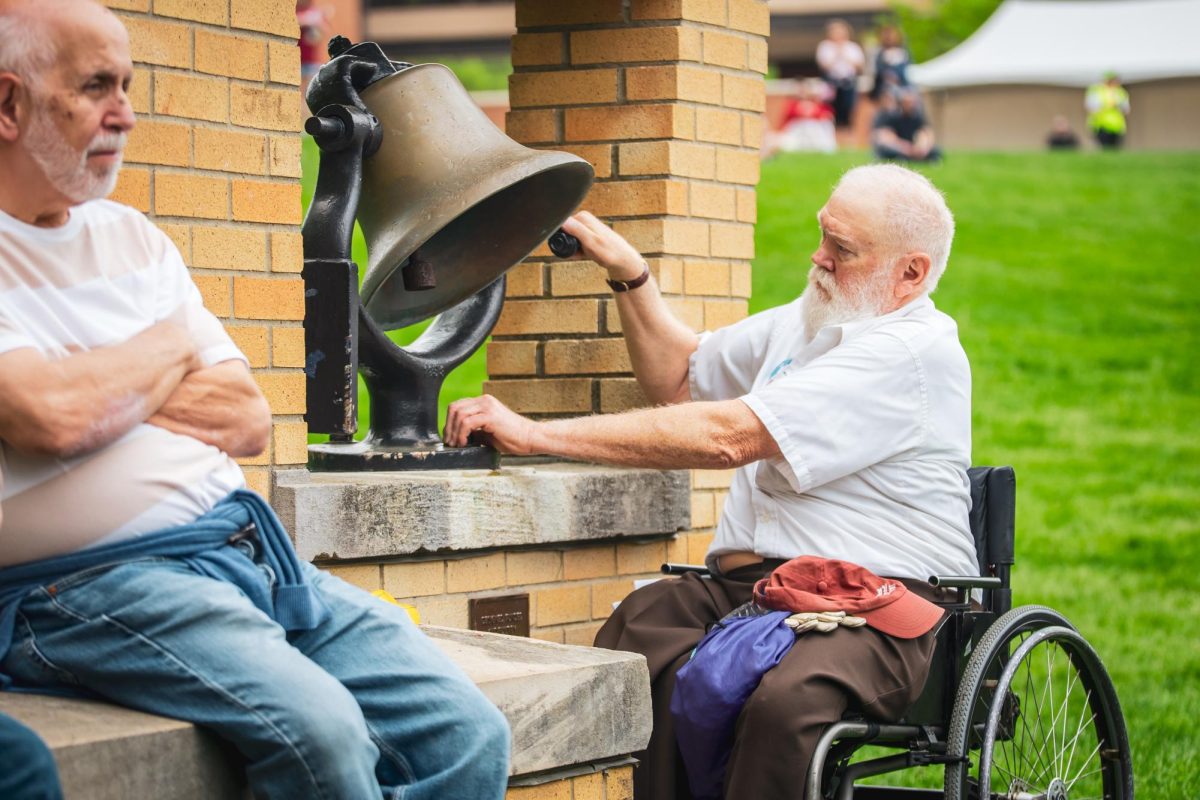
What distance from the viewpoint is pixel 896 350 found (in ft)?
Result: 12.6

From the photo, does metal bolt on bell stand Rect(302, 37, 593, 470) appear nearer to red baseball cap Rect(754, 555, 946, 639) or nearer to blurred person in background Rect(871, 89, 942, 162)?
red baseball cap Rect(754, 555, 946, 639)

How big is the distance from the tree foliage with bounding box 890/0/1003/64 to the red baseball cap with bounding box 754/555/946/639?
4122 cm

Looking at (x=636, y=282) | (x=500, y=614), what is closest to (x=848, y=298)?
(x=636, y=282)

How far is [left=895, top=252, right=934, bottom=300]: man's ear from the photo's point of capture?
398 centimetres

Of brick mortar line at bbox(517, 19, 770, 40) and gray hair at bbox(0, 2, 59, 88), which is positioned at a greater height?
brick mortar line at bbox(517, 19, 770, 40)

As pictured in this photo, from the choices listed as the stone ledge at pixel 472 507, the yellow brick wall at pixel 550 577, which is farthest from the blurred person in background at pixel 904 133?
the stone ledge at pixel 472 507

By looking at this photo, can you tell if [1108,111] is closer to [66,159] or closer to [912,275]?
[912,275]

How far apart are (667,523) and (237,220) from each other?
1.50 meters

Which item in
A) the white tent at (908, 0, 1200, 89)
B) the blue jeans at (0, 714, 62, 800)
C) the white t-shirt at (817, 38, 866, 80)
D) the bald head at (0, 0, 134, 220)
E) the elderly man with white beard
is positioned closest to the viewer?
the blue jeans at (0, 714, 62, 800)

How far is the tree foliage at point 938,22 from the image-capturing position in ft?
142

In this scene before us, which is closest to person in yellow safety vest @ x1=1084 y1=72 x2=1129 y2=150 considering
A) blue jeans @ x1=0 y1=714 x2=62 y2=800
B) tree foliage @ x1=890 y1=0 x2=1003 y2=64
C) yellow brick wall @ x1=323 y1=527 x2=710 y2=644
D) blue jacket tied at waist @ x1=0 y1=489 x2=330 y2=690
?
tree foliage @ x1=890 y1=0 x2=1003 y2=64

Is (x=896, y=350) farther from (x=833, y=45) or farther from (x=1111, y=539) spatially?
(x=833, y=45)

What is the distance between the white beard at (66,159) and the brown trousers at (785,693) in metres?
1.68

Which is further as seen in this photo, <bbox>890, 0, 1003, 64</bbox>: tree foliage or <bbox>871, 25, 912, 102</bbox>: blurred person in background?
<bbox>890, 0, 1003, 64</bbox>: tree foliage
